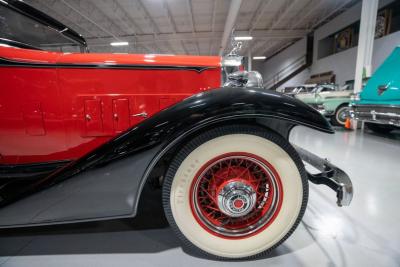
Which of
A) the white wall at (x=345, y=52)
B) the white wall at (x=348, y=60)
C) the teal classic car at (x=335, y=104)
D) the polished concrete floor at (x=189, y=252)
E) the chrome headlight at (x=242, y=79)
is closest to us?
the polished concrete floor at (x=189, y=252)

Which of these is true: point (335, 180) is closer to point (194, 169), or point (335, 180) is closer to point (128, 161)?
point (194, 169)

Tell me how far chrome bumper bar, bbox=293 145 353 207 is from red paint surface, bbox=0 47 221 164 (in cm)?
89

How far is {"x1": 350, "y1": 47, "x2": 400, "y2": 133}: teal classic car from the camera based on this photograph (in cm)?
358

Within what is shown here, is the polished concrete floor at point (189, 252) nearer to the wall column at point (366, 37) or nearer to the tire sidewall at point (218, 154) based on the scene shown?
the tire sidewall at point (218, 154)

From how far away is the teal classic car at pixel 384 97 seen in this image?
3.58 meters

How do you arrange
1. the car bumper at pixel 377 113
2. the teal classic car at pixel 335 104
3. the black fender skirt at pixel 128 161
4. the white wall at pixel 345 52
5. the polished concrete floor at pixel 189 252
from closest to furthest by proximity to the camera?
the black fender skirt at pixel 128 161 < the polished concrete floor at pixel 189 252 < the car bumper at pixel 377 113 < the teal classic car at pixel 335 104 < the white wall at pixel 345 52

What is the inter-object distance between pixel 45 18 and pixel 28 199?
162 centimetres

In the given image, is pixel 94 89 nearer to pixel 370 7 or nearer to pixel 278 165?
pixel 278 165

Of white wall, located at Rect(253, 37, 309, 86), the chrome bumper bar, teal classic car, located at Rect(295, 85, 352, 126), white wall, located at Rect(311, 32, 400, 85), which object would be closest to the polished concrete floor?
the chrome bumper bar

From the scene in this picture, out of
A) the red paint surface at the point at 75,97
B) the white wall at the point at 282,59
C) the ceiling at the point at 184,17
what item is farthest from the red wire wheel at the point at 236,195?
the white wall at the point at 282,59

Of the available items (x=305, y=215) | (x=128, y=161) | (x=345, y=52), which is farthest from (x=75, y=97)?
(x=345, y=52)

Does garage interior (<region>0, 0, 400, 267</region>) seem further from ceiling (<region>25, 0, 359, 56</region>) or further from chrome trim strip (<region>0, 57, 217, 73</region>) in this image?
chrome trim strip (<region>0, 57, 217, 73</region>)

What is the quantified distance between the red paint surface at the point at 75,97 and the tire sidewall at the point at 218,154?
25.3 inches

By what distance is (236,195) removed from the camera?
1.05 meters
